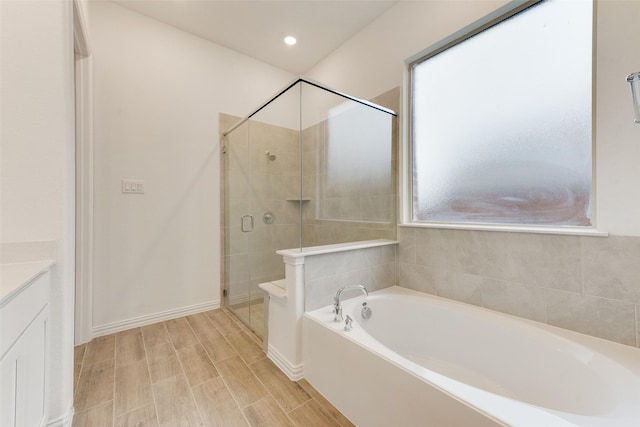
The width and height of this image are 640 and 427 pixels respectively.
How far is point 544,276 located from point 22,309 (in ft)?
7.52

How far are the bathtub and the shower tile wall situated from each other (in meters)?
0.07

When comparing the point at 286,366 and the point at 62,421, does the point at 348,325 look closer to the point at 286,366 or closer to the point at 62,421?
the point at 286,366

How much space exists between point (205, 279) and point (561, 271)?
9.01 ft

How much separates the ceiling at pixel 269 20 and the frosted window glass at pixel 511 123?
82cm

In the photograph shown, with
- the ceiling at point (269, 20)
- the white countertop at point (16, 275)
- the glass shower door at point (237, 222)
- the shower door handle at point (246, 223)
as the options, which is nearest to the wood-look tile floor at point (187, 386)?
the glass shower door at point (237, 222)

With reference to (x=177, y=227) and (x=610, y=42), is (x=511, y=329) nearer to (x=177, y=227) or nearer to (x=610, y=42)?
(x=610, y=42)

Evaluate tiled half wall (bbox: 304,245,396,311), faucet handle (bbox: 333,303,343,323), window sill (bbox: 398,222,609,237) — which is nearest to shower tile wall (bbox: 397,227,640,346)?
window sill (bbox: 398,222,609,237)

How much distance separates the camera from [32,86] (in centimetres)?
109

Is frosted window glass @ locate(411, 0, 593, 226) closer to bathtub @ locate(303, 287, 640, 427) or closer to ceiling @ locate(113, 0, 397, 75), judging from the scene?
bathtub @ locate(303, 287, 640, 427)

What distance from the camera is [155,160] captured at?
2.33 m

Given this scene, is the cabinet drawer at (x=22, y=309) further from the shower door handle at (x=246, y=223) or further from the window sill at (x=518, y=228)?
the window sill at (x=518, y=228)

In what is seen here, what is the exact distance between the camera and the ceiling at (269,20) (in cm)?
216

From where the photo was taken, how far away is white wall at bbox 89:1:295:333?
2105mm

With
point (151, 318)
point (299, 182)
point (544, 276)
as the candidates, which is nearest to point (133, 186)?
point (151, 318)
